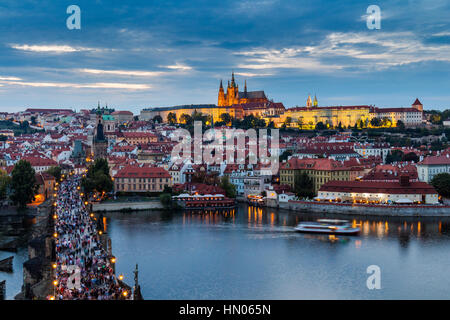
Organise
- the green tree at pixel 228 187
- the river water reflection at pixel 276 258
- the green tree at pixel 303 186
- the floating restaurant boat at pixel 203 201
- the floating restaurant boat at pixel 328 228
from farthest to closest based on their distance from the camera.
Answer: the green tree at pixel 228 187 < the green tree at pixel 303 186 < the floating restaurant boat at pixel 203 201 < the floating restaurant boat at pixel 328 228 < the river water reflection at pixel 276 258

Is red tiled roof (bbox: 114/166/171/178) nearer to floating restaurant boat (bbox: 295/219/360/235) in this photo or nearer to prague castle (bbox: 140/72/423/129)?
floating restaurant boat (bbox: 295/219/360/235)

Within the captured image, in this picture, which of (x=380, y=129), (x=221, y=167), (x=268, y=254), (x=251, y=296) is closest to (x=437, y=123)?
(x=380, y=129)

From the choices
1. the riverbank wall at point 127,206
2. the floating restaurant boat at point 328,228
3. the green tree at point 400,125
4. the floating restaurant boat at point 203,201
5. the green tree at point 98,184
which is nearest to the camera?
the floating restaurant boat at point 328,228

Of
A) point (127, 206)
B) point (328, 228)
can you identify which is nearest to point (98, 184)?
point (127, 206)

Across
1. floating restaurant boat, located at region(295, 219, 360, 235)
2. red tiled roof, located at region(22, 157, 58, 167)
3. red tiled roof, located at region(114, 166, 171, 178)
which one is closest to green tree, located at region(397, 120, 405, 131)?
red tiled roof, located at region(114, 166, 171, 178)

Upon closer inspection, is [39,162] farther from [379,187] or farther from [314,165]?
[379,187]

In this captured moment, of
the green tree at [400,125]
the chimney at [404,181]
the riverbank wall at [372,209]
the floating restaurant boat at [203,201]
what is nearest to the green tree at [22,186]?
the floating restaurant boat at [203,201]

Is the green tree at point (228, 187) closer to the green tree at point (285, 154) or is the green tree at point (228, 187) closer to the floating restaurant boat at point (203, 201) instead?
the floating restaurant boat at point (203, 201)
